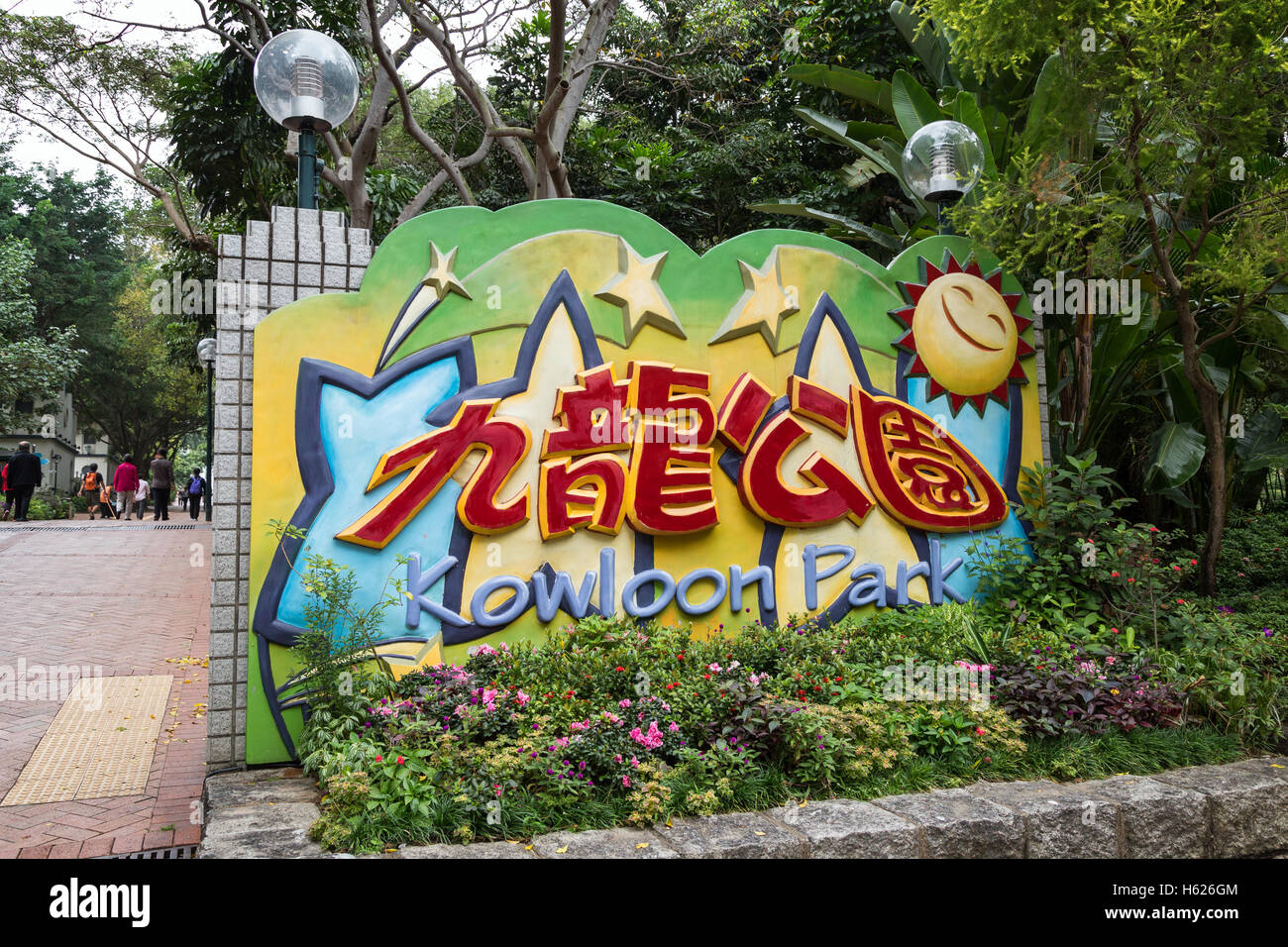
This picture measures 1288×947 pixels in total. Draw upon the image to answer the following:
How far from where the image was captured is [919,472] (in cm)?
634

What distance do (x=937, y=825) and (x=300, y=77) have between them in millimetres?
4865

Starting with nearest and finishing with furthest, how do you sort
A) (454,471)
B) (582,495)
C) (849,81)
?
(454,471) < (582,495) < (849,81)

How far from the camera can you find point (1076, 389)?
7.71 meters

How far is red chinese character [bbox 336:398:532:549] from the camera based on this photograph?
4969mm

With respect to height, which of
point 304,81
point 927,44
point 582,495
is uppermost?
point 927,44

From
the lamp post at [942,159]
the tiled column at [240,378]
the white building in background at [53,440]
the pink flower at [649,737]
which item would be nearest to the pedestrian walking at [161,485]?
the white building in background at [53,440]

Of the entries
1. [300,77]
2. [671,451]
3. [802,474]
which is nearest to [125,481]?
[300,77]

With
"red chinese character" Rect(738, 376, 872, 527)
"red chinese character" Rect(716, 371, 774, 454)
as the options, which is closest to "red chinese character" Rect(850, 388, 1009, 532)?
"red chinese character" Rect(738, 376, 872, 527)

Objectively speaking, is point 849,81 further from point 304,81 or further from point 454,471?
point 454,471

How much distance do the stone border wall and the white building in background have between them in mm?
26405

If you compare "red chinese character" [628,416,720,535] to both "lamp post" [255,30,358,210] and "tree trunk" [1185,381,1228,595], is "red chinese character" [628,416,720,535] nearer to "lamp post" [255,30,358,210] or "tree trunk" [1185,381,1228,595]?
"lamp post" [255,30,358,210]

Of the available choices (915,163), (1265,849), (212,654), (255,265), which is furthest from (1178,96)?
(212,654)

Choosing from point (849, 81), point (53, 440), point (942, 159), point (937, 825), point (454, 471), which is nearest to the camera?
point (937, 825)
